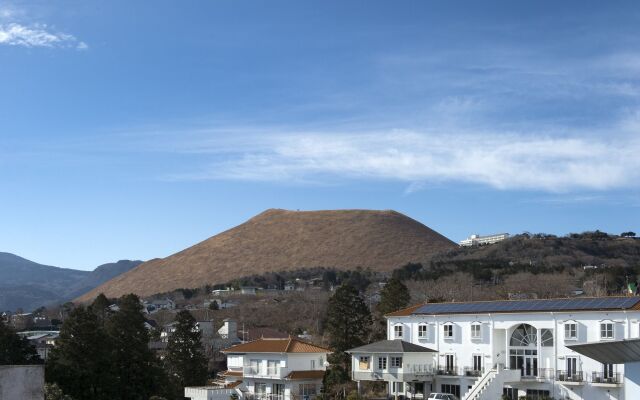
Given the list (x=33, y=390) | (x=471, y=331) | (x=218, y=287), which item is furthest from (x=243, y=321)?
(x=33, y=390)

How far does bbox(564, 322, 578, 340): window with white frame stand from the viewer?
44.0 meters

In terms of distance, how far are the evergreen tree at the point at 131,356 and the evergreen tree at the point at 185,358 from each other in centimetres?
543

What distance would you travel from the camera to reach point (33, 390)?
12445 mm

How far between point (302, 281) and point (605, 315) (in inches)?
5034

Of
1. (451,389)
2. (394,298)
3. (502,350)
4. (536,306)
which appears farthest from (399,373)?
(394,298)

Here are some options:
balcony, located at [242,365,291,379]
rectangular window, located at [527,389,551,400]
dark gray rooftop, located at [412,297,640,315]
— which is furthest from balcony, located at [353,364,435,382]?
rectangular window, located at [527,389,551,400]

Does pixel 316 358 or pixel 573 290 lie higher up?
pixel 573 290

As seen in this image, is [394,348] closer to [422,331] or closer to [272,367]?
[422,331]

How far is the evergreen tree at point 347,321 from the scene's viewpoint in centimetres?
5847

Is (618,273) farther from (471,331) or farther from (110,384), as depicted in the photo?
(110,384)

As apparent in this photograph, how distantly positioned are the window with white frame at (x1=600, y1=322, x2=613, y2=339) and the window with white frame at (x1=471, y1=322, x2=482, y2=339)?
765 cm

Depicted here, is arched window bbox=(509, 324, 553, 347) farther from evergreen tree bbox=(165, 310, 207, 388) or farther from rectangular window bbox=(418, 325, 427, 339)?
evergreen tree bbox=(165, 310, 207, 388)

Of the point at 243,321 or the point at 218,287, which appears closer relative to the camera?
the point at 243,321

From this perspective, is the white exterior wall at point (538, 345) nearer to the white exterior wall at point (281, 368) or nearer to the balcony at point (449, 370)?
the balcony at point (449, 370)
